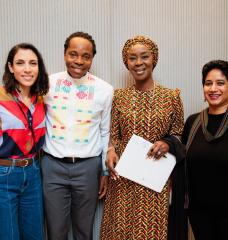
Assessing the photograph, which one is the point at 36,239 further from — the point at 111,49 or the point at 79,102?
the point at 111,49

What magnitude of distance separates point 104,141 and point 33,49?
0.68 m

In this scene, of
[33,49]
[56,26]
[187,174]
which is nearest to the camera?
[33,49]

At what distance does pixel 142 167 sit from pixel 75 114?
1.59 feet

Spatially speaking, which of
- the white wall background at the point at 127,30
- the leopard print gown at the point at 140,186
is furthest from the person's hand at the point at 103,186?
the white wall background at the point at 127,30

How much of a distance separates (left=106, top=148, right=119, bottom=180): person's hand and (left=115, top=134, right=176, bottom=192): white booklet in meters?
0.03

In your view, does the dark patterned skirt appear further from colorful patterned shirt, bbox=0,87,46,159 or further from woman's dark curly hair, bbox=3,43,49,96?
woman's dark curly hair, bbox=3,43,49,96

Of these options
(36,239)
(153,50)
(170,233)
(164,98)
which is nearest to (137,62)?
(153,50)

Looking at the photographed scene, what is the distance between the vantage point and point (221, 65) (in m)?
1.78

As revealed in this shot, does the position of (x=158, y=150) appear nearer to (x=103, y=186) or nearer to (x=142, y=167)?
(x=142, y=167)

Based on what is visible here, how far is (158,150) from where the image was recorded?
1749mm

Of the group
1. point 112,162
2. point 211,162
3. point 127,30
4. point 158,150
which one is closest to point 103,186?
point 112,162

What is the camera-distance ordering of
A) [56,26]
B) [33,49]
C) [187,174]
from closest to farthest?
1. [33,49]
2. [187,174]
3. [56,26]

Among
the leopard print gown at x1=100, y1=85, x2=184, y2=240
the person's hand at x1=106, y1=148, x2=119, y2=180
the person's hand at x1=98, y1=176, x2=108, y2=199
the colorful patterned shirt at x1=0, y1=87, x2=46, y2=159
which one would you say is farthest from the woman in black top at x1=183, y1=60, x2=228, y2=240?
the colorful patterned shirt at x1=0, y1=87, x2=46, y2=159

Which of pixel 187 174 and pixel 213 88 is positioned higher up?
pixel 213 88
